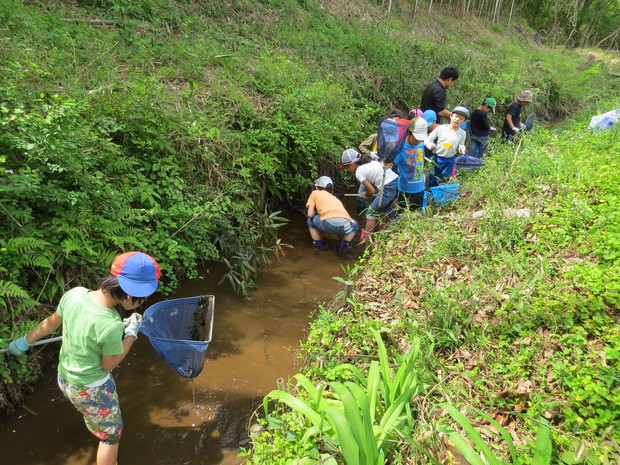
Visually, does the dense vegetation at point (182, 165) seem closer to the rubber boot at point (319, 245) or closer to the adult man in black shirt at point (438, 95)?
the rubber boot at point (319, 245)

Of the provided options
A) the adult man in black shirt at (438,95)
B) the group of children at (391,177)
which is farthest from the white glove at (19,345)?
the adult man in black shirt at (438,95)

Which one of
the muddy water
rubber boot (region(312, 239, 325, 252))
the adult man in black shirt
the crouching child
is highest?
the adult man in black shirt

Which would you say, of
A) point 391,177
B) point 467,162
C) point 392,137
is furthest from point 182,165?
point 467,162

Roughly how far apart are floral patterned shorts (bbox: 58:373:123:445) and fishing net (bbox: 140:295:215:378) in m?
0.40

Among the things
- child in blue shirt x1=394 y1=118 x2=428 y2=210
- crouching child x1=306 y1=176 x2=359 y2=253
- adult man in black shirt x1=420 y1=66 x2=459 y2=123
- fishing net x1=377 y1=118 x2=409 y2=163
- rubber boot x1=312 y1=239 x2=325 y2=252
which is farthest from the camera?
adult man in black shirt x1=420 y1=66 x2=459 y2=123

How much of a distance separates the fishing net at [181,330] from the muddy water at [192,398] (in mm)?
500

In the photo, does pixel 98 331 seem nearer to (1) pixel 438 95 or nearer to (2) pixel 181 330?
(2) pixel 181 330

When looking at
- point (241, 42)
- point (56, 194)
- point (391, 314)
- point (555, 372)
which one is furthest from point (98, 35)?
point (555, 372)

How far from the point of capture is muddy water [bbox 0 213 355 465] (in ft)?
8.57

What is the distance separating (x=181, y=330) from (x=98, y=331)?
3.28 ft

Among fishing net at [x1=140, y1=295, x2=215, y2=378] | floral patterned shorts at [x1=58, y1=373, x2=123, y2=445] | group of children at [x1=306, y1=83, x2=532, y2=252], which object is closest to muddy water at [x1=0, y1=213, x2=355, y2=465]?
floral patterned shorts at [x1=58, y1=373, x2=123, y2=445]

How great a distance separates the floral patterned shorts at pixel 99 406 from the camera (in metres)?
2.21

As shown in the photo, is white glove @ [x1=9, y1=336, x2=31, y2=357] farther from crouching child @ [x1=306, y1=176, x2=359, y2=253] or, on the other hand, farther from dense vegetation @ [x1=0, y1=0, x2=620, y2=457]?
crouching child @ [x1=306, y1=176, x2=359, y2=253]

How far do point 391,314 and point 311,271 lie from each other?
203cm
